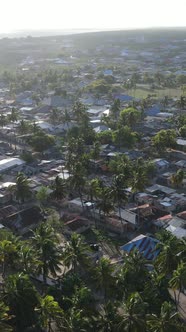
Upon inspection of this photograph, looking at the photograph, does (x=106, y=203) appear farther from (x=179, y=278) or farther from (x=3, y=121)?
(x=3, y=121)

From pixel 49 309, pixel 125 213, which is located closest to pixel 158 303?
pixel 49 309

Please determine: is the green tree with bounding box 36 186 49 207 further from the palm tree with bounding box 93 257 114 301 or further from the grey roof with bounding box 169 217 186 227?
the palm tree with bounding box 93 257 114 301

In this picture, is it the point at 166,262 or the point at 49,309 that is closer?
the point at 49,309

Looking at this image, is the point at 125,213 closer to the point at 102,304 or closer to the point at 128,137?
the point at 102,304

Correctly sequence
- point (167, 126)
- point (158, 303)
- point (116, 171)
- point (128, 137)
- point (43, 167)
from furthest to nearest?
point (167, 126) < point (128, 137) < point (43, 167) < point (116, 171) < point (158, 303)

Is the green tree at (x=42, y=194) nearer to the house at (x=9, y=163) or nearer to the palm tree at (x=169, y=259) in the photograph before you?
the house at (x=9, y=163)

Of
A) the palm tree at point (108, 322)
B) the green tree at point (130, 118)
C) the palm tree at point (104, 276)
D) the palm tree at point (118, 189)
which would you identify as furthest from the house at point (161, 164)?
the palm tree at point (108, 322)

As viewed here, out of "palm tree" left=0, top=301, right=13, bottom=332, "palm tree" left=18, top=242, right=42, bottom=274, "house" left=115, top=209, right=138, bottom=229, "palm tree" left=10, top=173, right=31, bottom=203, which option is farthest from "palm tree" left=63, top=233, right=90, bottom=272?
"palm tree" left=10, top=173, right=31, bottom=203

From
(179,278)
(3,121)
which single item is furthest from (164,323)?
(3,121)

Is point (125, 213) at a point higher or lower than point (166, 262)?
lower
